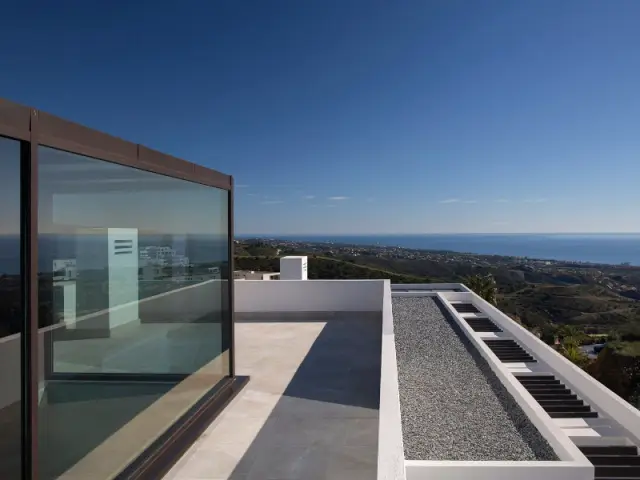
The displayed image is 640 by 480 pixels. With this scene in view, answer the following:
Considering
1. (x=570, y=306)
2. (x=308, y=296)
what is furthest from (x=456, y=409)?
(x=570, y=306)

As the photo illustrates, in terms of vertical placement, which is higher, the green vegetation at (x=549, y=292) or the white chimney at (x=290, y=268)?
the white chimney at (x=290, y=268)

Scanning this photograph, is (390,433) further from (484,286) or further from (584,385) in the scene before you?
(484,286)

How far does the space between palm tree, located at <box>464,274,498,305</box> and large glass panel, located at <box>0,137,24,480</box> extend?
21.9 metres

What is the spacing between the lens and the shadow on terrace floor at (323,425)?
13.6ft

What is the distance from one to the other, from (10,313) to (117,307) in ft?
4.21

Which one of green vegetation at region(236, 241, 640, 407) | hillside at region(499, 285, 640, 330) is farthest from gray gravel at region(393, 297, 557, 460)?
hillside at region(499, 285, 640, 330)

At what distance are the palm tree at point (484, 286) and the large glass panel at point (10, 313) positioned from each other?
71.8 feet

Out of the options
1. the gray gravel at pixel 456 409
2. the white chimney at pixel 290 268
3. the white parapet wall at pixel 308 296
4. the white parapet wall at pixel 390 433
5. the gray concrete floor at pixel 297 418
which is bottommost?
the gray concrete floor at pixel 297 418

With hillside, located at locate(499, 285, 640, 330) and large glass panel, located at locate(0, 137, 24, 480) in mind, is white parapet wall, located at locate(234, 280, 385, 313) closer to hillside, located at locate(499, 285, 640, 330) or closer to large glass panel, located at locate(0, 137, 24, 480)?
large glass panel, located at locate(0, 137, 24, 480)

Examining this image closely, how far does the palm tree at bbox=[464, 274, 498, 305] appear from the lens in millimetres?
22719

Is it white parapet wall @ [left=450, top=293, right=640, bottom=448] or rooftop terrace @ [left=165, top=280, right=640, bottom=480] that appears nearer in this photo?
rooftop terrace @ [left=165, top=280, right=640, bottom=480]

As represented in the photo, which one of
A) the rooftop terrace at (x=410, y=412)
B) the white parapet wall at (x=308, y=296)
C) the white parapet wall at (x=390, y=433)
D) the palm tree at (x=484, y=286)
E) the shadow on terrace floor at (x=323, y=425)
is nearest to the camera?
the white parapet wall at (x=390, y=433)

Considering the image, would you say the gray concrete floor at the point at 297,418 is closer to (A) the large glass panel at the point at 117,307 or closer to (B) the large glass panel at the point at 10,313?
(A) the large glass panel at the point at 117,307

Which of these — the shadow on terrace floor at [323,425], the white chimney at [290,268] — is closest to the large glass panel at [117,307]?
the shadow on terrace floor at [323,425]
